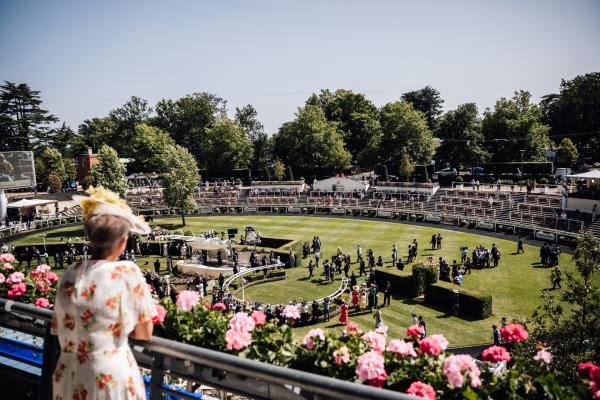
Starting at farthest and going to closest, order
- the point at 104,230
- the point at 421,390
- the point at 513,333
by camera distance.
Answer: the point at 513,333 → the point at 421,390 → the point at 104,230

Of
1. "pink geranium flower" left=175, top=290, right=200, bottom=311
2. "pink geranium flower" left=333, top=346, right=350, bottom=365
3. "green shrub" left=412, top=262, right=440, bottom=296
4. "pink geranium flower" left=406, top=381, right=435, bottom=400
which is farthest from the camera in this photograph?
"green shrub" left=412, top=262, right=440, bottom=296

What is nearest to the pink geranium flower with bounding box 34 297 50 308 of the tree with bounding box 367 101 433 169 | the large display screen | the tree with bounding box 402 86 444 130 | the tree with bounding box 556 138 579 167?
the large display screen

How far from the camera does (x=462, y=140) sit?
63719 millimetres

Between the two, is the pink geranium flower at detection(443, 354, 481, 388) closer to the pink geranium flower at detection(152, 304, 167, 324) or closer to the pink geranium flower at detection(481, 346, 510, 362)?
the pink geranium flower at detection(481, 346, 510, 362)

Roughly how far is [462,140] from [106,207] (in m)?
66.5

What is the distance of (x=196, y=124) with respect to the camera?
293 ft

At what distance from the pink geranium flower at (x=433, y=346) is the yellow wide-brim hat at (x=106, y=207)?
2.44 metres

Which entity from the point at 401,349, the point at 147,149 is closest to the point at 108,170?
the point at 147,149

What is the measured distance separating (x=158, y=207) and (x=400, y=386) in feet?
179

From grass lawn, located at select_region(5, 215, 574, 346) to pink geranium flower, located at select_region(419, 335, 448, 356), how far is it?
1591cm

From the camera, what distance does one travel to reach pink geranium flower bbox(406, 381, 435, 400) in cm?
301

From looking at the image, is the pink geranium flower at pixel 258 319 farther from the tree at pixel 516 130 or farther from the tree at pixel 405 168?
the tree at pixel 516 130

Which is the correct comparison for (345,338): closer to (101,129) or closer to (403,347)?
(403,347)

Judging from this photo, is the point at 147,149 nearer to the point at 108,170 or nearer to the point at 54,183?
the point at 54,183
